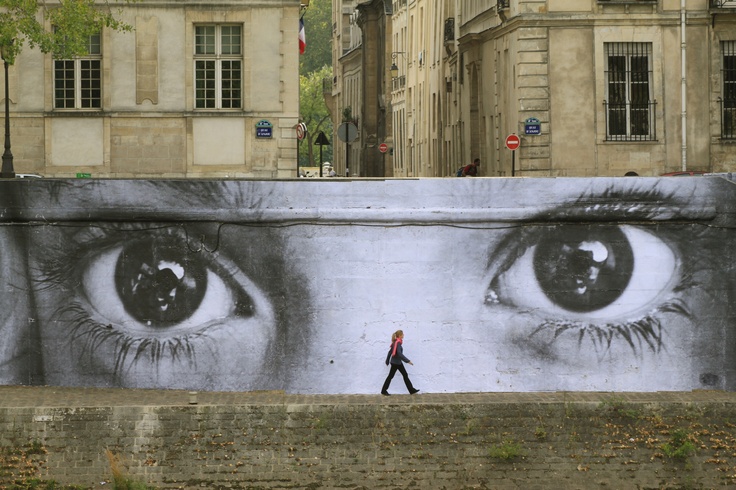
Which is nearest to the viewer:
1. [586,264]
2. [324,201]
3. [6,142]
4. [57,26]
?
[324,201]

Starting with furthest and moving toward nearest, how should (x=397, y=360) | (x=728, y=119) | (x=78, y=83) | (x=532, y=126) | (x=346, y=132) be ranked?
(x=346, y=132) < (x=728, y=119) < (x=532, y=126) < (x=78, y=83) < (x=397, y=360)

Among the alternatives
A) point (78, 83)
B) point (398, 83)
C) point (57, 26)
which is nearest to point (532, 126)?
point (78, 83)

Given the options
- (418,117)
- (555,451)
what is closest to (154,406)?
(555,451)

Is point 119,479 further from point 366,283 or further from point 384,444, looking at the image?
point 366,283

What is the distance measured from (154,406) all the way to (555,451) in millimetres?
3707

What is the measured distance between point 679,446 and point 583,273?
7.49 ft

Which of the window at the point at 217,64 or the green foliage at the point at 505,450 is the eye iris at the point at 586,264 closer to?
the green foliage at the point at 505,450

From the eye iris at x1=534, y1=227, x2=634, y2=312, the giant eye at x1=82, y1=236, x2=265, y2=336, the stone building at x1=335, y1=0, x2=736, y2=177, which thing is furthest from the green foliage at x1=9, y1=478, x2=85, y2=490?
the stone building at x1=335, y1=0, x2=736, y2=177

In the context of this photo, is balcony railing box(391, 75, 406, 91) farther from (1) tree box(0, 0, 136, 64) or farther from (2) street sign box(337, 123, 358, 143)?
(1) tree box(0, 0, 136, 64)

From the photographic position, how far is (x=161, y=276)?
16.0 m

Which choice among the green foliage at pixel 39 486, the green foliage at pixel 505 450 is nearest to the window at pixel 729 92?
the green foliage at pixel 505 450

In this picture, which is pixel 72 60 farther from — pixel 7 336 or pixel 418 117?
pixel 418 117

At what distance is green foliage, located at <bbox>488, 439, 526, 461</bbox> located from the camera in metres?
14.3

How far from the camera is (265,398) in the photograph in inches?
590
